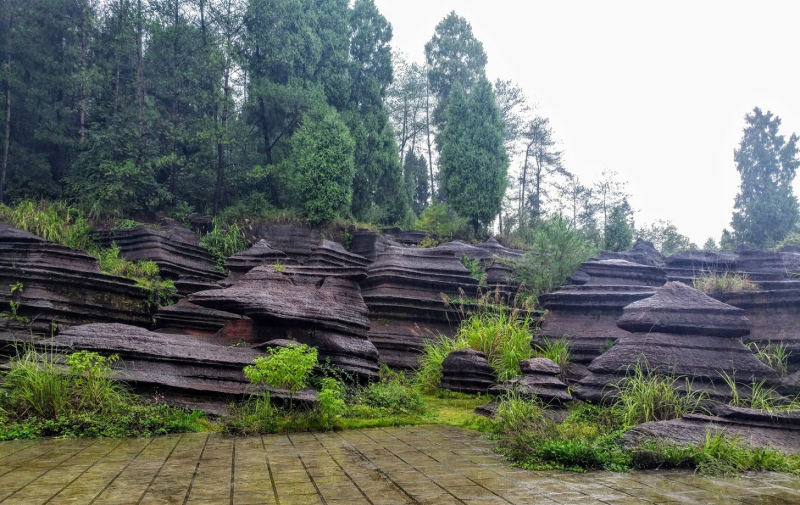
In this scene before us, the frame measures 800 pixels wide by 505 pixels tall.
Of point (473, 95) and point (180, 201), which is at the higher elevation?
point (473, 95)

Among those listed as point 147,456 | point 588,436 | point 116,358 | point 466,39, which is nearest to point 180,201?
point 116,358

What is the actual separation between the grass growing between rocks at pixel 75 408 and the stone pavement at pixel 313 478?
13.7 inches

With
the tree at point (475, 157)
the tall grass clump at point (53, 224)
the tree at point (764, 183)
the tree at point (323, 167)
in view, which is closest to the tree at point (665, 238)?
the tree at point (764, 183)

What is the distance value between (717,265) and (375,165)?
1322 centimetres

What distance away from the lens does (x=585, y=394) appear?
23.6ft

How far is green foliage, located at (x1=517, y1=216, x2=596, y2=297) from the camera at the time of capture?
1278 cm

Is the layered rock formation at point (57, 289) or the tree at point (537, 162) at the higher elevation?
the tree at point (537, 162)

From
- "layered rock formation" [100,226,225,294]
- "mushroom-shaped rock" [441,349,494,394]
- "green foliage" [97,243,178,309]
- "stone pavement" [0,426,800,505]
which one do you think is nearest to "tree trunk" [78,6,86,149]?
"layered rock formation" [100,226,225,294]

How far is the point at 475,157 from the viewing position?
77.0ft

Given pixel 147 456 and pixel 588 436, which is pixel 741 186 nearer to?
pixel 588 436

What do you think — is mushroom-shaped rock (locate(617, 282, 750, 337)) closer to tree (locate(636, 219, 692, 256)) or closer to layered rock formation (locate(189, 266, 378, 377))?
layered rock formation (locate(189, 266, 378, 377))

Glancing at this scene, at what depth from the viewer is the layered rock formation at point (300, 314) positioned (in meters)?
8.35

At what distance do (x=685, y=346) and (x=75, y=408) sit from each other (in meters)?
7.54

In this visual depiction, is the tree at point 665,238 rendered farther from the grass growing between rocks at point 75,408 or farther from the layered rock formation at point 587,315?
the grass growing between rocks at point 75,408
